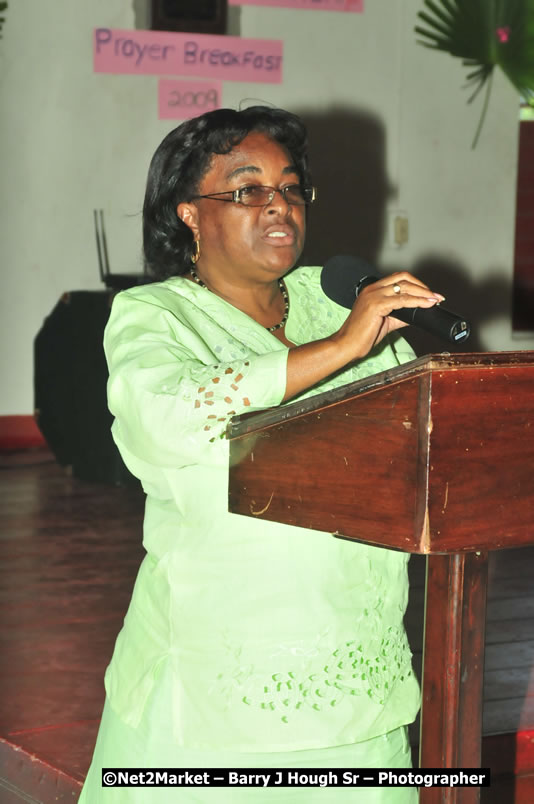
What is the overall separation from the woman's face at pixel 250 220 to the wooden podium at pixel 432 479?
37 cm

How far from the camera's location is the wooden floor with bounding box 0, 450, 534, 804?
2092 mm

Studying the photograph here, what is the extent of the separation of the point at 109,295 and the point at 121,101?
1079 millimetres

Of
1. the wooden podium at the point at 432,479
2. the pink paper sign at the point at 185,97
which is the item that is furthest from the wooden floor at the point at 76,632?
the pink paper sign at the point at 185,97

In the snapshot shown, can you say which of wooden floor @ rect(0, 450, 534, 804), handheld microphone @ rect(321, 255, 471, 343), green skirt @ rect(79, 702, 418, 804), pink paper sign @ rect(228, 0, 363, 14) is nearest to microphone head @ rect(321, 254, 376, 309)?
handheld microphone @ rect(321, 255, 471, 343)

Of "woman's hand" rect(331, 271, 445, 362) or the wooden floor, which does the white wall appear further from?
"woman's hand" rect(331, 271, 445, 362)

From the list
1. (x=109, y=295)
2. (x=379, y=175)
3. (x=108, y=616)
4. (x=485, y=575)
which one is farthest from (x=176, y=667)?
(x=379, y=175)

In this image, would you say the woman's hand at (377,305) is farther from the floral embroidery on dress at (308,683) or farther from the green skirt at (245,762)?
the green skirt at (245,762)

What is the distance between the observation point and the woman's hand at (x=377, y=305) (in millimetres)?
1060

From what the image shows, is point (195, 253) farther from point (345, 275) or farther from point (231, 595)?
point (231, 595)

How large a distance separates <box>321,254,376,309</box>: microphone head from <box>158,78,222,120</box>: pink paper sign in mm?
3733

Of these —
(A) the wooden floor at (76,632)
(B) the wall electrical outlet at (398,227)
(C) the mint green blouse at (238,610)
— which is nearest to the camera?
(C) the mint green blouse at (238,610)

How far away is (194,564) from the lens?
1274mm

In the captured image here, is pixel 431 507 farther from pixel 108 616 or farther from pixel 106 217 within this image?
pixel 106 217

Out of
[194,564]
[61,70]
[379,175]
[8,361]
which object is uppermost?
[61,70]
